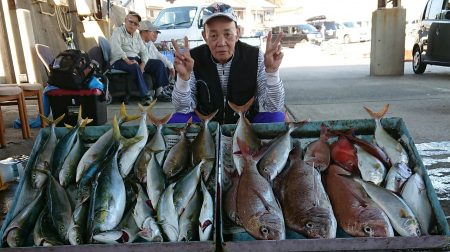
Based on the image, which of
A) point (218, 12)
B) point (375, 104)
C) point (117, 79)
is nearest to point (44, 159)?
point (218, 12)

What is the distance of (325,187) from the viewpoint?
2.04m

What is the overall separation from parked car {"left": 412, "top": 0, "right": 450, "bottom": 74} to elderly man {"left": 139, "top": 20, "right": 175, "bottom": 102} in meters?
6.73

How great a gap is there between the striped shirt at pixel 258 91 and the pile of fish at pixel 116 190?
17.5 inches

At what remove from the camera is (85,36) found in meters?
9.51

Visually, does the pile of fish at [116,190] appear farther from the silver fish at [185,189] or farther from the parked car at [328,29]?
the parked car at [328,29]

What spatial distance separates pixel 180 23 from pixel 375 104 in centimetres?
592

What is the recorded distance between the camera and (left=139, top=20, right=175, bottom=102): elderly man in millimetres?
7246

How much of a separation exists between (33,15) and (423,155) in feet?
26.3

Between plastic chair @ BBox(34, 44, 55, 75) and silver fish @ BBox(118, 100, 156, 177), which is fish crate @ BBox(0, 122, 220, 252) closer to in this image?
silver fish @ BBox(118, 100, 156, 177)

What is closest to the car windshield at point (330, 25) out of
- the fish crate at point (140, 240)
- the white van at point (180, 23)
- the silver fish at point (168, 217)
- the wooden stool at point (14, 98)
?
the white van at point (180, 23)

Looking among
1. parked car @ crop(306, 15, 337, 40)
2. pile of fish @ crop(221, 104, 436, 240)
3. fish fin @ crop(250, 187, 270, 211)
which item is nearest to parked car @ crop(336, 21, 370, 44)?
parked car @ crop(306, 15, 337, 40)

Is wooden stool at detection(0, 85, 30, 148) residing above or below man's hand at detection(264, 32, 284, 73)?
below

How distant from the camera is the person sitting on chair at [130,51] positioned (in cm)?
684

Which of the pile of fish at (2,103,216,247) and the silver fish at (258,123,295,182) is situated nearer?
the pile of fish at (2,103,216,247)
